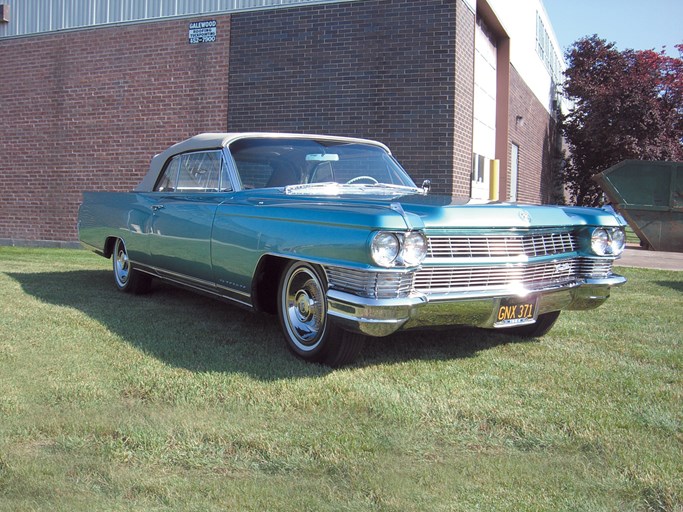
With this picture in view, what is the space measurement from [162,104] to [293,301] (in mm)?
8827

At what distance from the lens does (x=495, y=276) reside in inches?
158

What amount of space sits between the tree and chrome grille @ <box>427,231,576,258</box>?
59.3 feet

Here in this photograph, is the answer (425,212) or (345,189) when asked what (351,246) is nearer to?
(425,212)

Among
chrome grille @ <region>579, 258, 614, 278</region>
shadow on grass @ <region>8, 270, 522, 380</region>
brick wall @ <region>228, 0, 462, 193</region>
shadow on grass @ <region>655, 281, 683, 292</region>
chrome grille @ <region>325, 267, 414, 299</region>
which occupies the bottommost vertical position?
shadow on grass @ <region>8, 270, 522, 380</region>

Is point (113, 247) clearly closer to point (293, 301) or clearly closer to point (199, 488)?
point (293, 301)

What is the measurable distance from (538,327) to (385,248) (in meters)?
1.98

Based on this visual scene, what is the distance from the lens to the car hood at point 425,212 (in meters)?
3.63

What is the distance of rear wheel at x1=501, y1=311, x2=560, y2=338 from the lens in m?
4.95

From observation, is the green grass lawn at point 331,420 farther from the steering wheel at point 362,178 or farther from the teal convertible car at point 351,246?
the steering wheel at point 362,178

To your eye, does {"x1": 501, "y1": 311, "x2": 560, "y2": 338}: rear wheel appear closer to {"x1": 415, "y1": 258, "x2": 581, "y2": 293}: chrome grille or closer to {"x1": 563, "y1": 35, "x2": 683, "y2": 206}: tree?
{"x1": 415, "y1": 258, "x2": 581, "y2": 293}: chrome grille

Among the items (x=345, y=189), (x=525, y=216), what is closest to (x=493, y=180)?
(x=345, y=189)

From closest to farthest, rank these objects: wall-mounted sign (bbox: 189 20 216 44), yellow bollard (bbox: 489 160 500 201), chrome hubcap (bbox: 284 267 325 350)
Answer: chrome hubcap (bbox: 284 267 325 350) < wall-mounted sign (bbox: 189 20 216 44) < yellow bollard (bbox: 489 160 500 201)

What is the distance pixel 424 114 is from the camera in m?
10.3

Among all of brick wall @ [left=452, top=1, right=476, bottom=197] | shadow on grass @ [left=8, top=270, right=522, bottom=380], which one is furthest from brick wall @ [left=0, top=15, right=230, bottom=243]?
shadow on grass @ [left=8, top=270, right=522, bottom=380]
